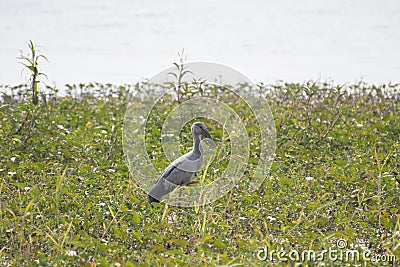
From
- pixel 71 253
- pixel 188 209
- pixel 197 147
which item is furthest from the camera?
pixel 197 147

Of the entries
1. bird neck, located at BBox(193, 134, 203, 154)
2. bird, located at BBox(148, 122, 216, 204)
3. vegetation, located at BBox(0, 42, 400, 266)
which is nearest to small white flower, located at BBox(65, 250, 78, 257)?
vegetation, located at BBox(0, 42, 400, 266)

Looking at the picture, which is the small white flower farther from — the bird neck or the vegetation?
the bird neck

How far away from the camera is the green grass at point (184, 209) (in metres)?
4.31

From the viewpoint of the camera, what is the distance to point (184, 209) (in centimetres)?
545

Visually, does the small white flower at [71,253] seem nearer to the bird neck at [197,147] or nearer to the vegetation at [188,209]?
the vegetation at [188,209]

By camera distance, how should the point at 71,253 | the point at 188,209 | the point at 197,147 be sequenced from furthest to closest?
1. the point at 197,147
2. the point at 188,209
3. the point at 71,253

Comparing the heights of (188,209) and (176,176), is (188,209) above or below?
below

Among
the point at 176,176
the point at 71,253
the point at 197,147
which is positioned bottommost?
the point at 71,253

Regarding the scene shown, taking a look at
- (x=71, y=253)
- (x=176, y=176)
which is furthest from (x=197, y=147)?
(x=71, y=253)

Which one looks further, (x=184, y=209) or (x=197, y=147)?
(x=197, y=147)

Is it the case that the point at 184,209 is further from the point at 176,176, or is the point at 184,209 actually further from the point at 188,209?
the point at 176,176

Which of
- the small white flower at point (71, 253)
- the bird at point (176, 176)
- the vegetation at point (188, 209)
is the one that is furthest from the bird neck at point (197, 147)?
the small white flower at point (71, 253)

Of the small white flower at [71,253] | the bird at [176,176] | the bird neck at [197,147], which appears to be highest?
the bird neck at [197,147]

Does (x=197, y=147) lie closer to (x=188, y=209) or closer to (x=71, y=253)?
(x=188, y=209)
